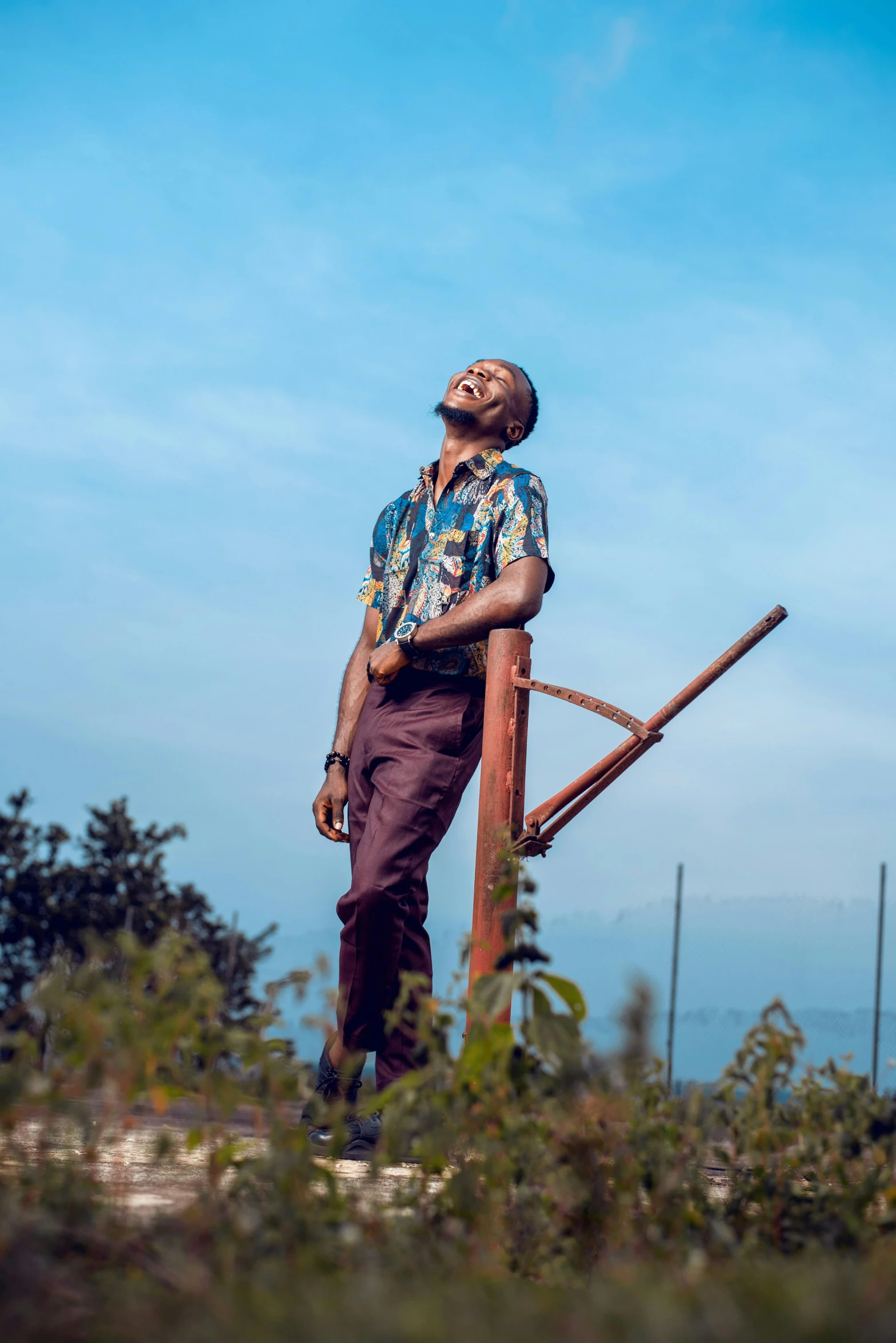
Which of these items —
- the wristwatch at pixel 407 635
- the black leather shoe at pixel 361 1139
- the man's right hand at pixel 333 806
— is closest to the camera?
the black leather shoe at pixel 361 1139

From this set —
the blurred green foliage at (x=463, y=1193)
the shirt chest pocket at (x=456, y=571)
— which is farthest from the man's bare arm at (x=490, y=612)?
the blurred green foliage at (x=463, y=1193)

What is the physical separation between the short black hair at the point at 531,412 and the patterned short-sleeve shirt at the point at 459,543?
0.76 ft

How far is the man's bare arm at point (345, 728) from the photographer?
4047mm

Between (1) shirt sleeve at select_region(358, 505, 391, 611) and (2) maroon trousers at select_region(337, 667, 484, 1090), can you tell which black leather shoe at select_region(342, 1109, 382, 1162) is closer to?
(2) maroon trousers at select_region(337, 667, 484, 1090)

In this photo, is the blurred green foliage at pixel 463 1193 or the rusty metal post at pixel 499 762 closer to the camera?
the blurred green foliage at pixel 463 1193

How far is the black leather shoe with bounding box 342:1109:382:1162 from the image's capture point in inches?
123

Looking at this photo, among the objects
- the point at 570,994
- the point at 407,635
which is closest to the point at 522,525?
the point at 407,635

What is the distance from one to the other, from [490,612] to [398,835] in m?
0.67

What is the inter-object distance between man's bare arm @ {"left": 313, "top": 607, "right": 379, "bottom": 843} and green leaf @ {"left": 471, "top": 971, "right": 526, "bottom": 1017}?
2.34m

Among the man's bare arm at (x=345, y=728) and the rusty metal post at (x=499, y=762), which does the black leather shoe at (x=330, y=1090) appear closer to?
the rusty metal post at (x=499, y=762)

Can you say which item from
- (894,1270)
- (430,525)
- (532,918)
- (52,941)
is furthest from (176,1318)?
(52,941)

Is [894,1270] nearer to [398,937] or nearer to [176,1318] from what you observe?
[176,1318]

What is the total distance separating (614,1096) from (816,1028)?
10336 mm

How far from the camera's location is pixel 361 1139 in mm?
3225
